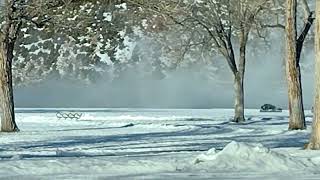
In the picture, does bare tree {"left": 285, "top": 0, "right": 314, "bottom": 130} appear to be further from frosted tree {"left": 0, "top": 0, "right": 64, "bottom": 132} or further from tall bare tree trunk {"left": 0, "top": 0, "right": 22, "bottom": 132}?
tall bare tree trunk {"left": 0, "top": 0, "right": 22, "bottom": 132}

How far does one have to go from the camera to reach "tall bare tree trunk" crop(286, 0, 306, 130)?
27.6 metres

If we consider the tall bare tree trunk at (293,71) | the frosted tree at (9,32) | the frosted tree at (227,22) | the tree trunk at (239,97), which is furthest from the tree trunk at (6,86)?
the tree trunk at (239,97)

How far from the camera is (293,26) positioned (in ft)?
91.0

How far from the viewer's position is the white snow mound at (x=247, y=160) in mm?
13570

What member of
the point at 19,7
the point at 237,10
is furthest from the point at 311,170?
the point at 237,10

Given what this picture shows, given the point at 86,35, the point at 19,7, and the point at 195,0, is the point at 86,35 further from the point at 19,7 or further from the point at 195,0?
the point at 195,0

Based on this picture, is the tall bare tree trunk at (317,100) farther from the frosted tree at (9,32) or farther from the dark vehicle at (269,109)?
the dark vehicle at (269,109)

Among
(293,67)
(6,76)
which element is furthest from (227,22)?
(6,76)

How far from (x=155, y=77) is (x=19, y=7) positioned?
408ft

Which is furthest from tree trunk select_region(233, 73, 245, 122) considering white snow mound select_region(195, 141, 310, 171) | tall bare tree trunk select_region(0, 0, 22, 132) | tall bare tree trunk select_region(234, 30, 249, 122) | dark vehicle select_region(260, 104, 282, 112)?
dark vehicle select_region(260, 104, 282, 112)

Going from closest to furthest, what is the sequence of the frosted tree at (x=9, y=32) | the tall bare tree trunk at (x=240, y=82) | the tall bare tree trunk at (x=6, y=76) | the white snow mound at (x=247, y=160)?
the white snow mound at (x=247, y=160) → the frosted tree at (x=9, y=32) → the tall bare tree trunk at (x=6, y=76) → the tall bare tree trunk at (x=240, y=82)

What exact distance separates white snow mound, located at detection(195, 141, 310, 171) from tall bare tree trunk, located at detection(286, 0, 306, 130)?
13.7 metres

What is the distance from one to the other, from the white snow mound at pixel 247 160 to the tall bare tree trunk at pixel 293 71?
13.7 metres

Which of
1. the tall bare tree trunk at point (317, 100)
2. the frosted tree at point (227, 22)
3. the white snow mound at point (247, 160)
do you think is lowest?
the white snow mound at point (247, 160)
